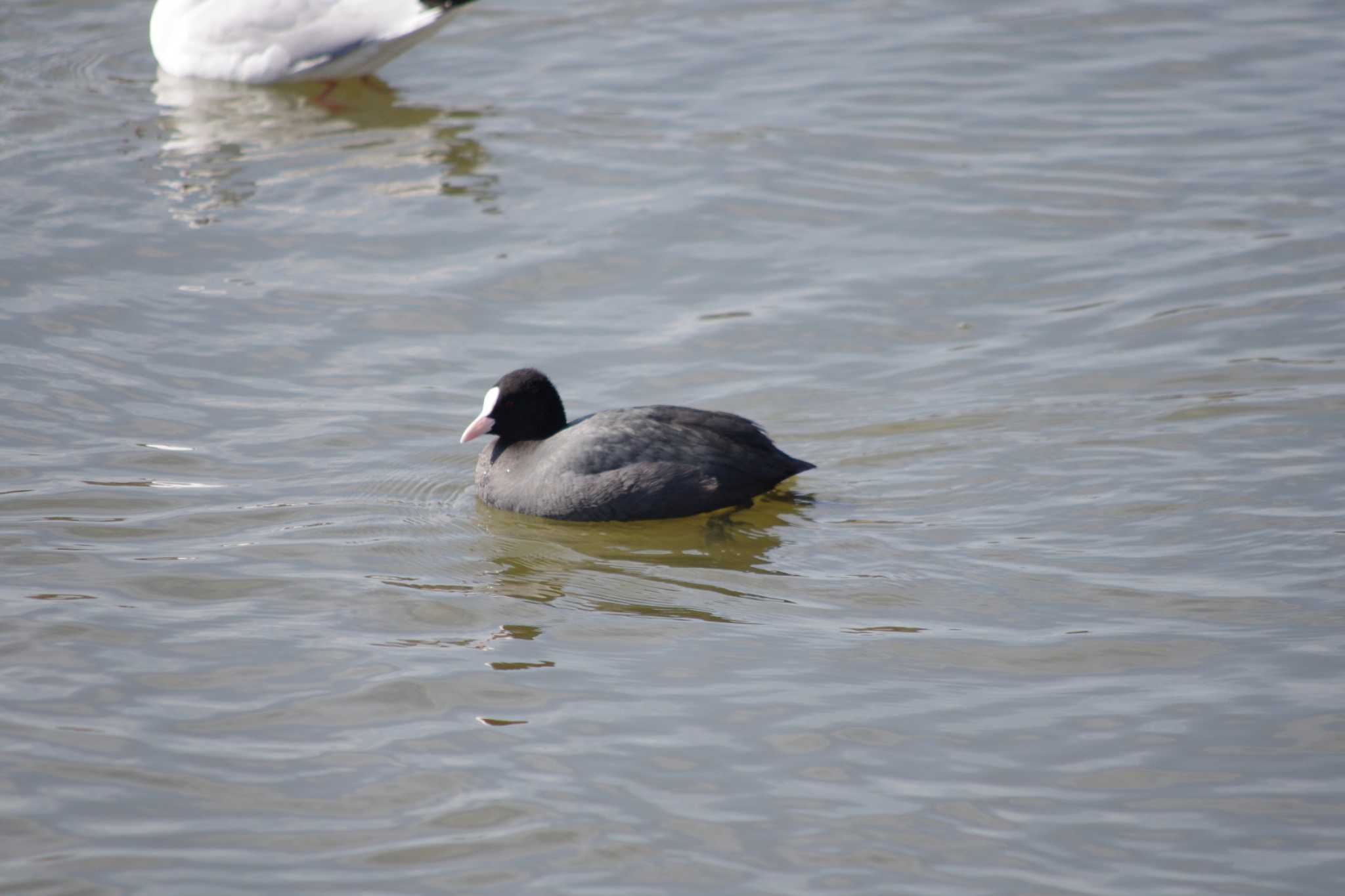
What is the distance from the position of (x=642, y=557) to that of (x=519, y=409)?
106 centimetres

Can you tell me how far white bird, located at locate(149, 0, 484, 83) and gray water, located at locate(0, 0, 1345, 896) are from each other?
0.97 feet

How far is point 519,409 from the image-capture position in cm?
697

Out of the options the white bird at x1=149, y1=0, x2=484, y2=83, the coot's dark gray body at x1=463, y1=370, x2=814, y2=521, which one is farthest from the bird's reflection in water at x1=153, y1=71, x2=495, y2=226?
the coot's dark gray body at x1=463, y1=370, x2=814, y2=521

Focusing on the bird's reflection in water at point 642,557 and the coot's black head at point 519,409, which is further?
the coot's black head at point 519,409

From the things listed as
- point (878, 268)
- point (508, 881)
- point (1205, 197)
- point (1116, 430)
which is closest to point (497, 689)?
point (508, 881)

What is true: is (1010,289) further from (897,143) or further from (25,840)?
(25,840)

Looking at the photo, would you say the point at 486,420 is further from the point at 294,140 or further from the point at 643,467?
the point at 294,140

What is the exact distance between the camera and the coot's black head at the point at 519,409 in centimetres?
691

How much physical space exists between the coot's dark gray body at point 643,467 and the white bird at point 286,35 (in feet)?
19.0

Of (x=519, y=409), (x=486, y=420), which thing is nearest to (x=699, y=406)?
(x=519, y=409)

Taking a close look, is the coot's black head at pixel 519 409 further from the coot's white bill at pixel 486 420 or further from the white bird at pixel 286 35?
the white bird at pixel 286 35

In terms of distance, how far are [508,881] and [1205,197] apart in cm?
727

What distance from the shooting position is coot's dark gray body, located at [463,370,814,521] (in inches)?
261

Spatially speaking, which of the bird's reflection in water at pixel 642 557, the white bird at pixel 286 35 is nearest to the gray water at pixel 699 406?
the bird's reflection in water at pixel 642 557
